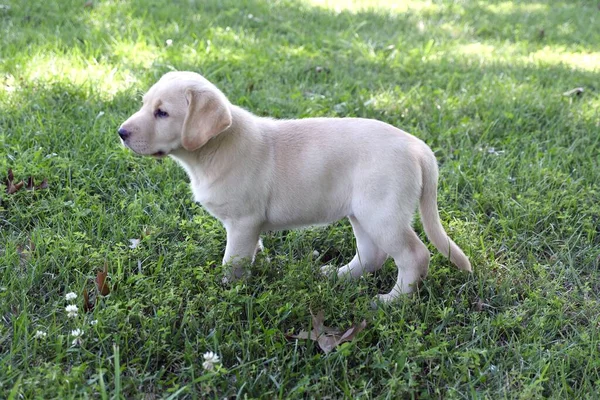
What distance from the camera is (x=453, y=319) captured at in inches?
113

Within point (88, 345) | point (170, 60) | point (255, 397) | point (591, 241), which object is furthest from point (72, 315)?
point (170, 60)

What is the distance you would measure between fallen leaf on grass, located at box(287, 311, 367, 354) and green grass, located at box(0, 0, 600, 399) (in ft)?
0.16

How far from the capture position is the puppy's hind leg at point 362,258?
124 inches

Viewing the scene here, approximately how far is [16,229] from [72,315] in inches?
39.2

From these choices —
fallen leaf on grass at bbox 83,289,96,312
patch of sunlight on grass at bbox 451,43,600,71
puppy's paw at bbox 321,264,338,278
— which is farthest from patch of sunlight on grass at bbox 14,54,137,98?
patch of sunlight on grass at bbox 451,43,600,71

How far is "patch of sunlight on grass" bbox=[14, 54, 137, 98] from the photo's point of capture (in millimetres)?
4766

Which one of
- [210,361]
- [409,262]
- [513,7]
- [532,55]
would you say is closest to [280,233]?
[409,262]

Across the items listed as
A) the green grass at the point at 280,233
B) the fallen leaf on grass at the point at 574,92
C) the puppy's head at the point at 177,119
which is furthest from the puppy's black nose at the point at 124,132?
the fallen leaf on grass at the point at 574,92

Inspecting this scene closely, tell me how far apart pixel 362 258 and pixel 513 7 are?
7375 mm

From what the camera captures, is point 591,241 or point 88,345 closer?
point 88,345

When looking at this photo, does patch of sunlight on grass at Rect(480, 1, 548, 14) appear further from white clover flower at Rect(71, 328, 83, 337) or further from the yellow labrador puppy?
white clover flower at Rect(71, 328, 83, 337)

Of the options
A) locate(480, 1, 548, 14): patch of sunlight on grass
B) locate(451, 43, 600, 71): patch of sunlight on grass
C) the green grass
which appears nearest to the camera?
the green grass

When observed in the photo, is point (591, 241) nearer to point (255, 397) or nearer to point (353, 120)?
point (353, 120)

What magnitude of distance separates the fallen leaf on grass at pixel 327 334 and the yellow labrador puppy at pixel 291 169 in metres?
0.32
